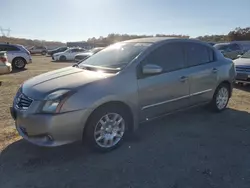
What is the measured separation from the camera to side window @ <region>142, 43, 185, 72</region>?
13.6ft

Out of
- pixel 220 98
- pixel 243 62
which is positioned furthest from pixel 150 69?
pixel 243 62

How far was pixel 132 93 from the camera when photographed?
12.3ft

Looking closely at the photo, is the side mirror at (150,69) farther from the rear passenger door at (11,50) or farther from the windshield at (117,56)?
the rear passenger door at (11,50)

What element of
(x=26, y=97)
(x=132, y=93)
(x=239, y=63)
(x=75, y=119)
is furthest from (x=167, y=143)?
(x=239, y=63)

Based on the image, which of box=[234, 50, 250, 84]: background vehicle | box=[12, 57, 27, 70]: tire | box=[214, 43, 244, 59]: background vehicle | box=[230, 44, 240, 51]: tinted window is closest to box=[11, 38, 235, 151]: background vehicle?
box=[234, 50, 250, 84]: background vehicle

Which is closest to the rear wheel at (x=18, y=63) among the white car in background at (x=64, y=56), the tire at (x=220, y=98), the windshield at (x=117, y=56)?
the white car in background at (x=64, y=56)

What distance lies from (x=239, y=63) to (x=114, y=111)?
689cm

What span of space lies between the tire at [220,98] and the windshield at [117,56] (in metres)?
2.16

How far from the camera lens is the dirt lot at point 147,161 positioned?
2953mm

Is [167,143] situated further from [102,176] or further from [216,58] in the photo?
[216,58]

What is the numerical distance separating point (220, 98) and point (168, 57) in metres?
1.96

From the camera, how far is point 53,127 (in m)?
3.15

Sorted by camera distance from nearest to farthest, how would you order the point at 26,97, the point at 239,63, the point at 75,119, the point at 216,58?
1. the point at 75,119
2. the point at 26,97
3. the point at 216,58
4. the point at 239,63

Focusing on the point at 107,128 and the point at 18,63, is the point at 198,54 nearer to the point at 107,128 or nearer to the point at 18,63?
the point at 107,128
